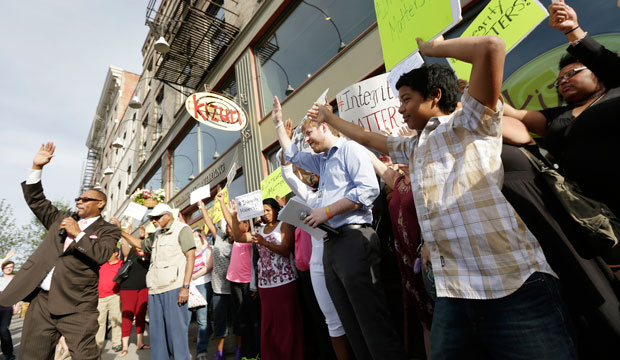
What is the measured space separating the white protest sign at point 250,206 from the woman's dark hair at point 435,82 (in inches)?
95.9

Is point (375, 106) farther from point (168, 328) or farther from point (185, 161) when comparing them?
point (185, 161)

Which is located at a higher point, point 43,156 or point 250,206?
point 43,156

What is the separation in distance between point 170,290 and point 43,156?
208cm

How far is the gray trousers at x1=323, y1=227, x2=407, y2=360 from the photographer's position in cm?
185

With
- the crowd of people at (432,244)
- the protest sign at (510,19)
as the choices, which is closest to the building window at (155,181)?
the crowd of people at (432,244)

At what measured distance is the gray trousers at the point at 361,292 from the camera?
1852mm

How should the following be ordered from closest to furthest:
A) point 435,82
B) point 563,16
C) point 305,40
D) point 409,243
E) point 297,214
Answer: point 435,82 < point 563,16 < point 297,214 < point 409,243 < point 305,40

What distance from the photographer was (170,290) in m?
3.79

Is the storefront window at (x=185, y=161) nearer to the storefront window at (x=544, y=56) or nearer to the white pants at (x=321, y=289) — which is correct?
the white pants at (x=321, y=289)

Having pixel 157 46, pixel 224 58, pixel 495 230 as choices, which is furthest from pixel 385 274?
pixel 157 46

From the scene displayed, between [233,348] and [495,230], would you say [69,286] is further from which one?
[495,230]

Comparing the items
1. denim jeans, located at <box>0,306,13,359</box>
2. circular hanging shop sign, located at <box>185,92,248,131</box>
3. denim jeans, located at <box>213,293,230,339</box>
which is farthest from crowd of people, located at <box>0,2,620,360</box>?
denim jeans, located at <box>0,306,13,359</box>

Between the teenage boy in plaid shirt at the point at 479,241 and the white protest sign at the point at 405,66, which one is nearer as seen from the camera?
→ the teenage boy in plaid shirt at the point at 479,241

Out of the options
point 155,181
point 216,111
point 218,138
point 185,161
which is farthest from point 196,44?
point 155,181
